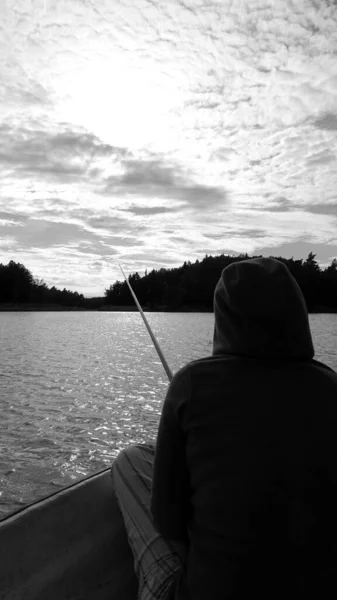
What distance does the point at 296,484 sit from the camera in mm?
1437

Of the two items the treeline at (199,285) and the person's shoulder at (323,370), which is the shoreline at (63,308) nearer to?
the treeline at (199,285)

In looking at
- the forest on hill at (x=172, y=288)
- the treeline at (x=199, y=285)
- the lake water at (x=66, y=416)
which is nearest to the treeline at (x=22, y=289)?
the forest on hill at (x=172, y=288)

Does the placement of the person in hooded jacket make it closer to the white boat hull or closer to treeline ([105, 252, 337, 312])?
the white boat hull

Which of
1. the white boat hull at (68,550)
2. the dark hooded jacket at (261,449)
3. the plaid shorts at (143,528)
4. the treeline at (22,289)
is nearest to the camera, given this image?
the dark hooded jacket at (261,449)

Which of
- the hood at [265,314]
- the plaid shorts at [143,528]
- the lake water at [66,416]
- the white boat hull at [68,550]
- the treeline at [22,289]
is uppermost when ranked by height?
the treeline at [22,289]

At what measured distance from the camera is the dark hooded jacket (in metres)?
1.44

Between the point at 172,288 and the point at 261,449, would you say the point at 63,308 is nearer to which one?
the point at 172,288

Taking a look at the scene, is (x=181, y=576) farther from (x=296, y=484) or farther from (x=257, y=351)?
(x=257, y=351)

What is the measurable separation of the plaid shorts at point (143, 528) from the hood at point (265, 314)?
840 mm

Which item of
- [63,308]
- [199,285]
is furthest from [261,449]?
[199,285]

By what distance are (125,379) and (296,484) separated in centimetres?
1126

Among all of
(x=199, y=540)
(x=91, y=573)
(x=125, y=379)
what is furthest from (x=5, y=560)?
(x=125, y=379)

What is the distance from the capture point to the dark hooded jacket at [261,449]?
1438 mm

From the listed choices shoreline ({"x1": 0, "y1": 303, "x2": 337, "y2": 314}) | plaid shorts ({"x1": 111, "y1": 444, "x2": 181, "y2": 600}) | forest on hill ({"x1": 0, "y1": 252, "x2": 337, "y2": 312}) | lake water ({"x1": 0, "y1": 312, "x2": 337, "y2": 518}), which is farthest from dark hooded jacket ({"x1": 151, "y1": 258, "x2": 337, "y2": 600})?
shoreline ({"x1": 0, "y1": 303, "x2": 337, "y2": 314})
